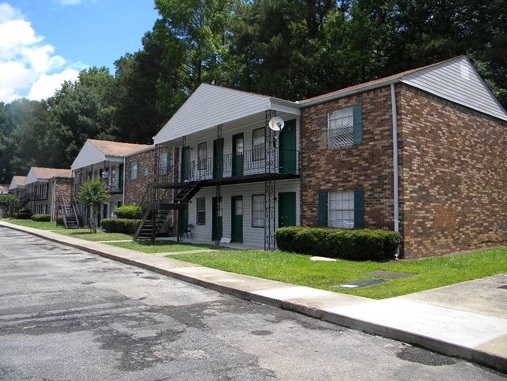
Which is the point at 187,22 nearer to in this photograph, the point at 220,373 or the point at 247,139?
the point at 247,139

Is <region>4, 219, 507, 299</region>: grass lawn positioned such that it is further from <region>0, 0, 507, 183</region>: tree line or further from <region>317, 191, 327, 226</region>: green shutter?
<region>0, 0, 507, 183</region>: tree line

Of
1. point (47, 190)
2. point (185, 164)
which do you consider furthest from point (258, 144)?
point (47, 190)

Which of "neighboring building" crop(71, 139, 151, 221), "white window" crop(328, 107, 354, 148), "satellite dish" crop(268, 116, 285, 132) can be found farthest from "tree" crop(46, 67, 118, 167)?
"white window" crop(328, 107, 354, 148)

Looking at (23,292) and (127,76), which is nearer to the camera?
(23,292)

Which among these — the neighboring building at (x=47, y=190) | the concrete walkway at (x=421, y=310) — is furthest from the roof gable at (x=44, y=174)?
the concrete walkway at (x=421, y=310)

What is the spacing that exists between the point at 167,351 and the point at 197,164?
62.4 ft

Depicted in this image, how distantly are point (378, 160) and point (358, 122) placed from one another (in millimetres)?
1584

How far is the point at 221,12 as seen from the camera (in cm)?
4525

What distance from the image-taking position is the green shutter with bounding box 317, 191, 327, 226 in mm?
16109

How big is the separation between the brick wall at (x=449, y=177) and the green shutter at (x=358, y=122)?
145 cm

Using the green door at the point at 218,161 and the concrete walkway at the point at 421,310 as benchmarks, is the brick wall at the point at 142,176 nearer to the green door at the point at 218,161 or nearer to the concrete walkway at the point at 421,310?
the green door at the point at 218,161

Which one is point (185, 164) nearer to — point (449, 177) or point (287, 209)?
point (287, 209)

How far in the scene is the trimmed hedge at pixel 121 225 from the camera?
26192mm

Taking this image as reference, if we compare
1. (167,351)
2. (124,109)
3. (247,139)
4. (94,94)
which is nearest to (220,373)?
(167,351)
